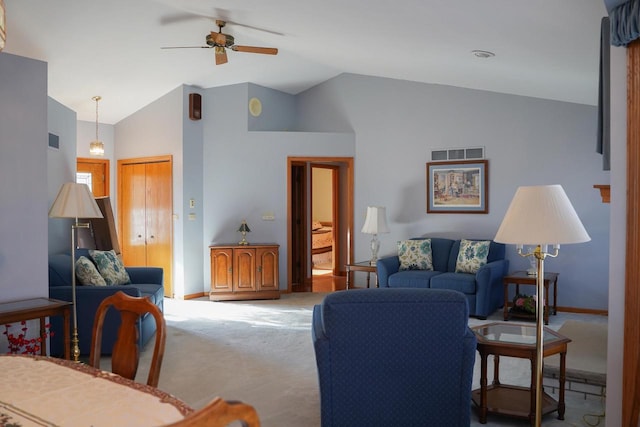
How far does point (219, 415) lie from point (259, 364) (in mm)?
3634

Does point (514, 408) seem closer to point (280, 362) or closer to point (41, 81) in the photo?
point (280, 362)

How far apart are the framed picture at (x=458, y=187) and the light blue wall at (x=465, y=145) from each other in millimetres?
88

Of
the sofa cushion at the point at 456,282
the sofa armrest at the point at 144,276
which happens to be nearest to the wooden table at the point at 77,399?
the sofa armrest at the point at 144,276

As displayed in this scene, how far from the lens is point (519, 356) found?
319 centimetres

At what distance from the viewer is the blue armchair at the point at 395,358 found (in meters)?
2.73

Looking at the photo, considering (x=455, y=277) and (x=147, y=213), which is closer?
(x=455, y=277)

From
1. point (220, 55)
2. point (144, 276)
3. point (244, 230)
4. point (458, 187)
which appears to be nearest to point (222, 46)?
point (220, 55)

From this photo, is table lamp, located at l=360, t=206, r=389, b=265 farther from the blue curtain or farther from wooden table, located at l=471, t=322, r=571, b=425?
the blue curtain

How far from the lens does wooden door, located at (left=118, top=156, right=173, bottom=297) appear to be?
7535 mm

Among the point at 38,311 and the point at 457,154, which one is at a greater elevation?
the point at 457,154

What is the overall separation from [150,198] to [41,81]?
3.72 m

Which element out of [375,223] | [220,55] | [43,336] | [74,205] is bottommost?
[43,336]

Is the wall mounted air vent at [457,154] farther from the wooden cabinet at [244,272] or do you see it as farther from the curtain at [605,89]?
the curtain at [605,89]

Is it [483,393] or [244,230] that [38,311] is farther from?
[244,230]
